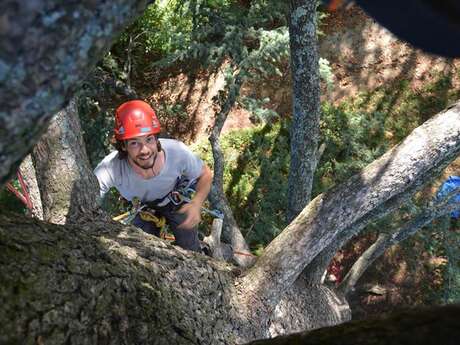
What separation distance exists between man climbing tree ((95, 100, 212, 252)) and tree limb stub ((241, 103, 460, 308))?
38.3 inches

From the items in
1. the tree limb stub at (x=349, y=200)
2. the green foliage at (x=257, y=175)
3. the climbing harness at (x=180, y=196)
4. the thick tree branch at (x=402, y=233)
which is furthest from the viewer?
the green foliage at (x=257, y=175)

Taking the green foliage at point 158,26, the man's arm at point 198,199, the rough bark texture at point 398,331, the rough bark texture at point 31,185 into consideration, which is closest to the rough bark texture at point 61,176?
the rough bark texture at point 31,185

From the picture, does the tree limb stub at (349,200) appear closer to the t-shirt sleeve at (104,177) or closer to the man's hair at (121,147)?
the man's hair at (121,147)

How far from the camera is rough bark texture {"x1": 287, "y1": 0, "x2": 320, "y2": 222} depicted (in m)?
3.47

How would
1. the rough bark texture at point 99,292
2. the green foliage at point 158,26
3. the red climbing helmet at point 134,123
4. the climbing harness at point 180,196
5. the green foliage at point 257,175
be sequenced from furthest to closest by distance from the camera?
1. the green foliage at point 158,26
2. the green foliage at point 257,175
3. the climbing harness at point 180,196
4. the red climbing helmet at point 134,123
5. the rough bark texture at point 99,292

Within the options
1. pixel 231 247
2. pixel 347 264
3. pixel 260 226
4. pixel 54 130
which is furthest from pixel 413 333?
pixel 347 264

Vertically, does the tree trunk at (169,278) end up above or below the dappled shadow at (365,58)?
below

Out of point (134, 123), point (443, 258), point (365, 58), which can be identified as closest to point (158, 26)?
point (365, 58)

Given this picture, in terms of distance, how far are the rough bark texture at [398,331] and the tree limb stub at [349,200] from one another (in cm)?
159

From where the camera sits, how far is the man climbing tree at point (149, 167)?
3.25 metres

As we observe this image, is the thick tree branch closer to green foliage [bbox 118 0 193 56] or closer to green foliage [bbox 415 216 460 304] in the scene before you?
green foliage [bbox 415 216 460 304]

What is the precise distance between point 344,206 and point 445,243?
3349 mm

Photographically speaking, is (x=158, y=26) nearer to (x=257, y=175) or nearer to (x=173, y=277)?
(x=257, y=175)

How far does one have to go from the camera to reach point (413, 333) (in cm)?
97
